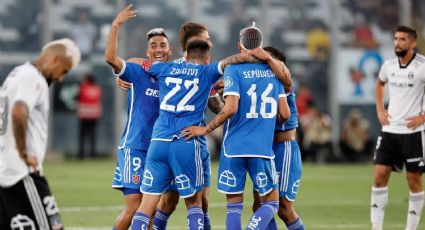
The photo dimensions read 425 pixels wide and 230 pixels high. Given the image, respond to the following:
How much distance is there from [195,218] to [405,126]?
4.15 m

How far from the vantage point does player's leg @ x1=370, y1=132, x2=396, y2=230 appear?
14195 millimetres

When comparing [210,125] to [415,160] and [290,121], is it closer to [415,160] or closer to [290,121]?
[290,121]

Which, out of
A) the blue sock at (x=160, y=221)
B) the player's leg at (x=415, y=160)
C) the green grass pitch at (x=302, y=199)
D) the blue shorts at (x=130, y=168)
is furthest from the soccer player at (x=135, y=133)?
the player's leg at (x=415, y=160)

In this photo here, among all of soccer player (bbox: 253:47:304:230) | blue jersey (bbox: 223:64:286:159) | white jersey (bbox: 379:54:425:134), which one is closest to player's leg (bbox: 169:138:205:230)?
blue jersey (bbox: 223:64:286:159)

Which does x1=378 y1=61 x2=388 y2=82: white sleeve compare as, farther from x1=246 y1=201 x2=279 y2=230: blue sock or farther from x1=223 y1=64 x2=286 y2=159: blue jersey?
x1=246 y1=201 x2=279 y2=230: blue sock

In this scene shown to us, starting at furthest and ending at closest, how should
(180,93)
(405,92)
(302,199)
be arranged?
(302,199) < (405,92) < (180,93)

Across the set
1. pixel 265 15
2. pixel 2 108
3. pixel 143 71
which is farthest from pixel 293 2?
pixel 2 108

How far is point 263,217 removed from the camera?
11.4 meters

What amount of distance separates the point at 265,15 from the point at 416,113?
2057cm

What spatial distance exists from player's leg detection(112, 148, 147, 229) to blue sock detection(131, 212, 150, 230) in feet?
2.06

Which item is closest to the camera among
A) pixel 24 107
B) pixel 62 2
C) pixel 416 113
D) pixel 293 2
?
pixel 24 107

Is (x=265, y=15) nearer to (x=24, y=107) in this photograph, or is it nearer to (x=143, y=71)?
(x=143, y=71)

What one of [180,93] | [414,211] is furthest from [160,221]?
[414,211]

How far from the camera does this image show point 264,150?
11.5 m
